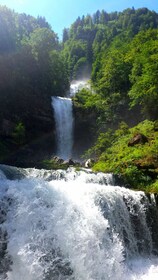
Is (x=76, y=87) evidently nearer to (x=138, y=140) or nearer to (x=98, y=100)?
(x=98, y=100)

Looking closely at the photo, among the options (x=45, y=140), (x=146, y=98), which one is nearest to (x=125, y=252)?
(x=146, y=98)

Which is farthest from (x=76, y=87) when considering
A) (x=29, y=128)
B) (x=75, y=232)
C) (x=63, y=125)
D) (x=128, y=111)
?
(x=75, y=232)

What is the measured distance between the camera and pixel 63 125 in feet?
126

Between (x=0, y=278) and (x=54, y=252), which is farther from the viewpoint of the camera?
(x=54, y=252)

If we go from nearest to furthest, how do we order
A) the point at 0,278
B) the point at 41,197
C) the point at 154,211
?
the point at 0,278 → the point at 41,197 → the point at 154,211

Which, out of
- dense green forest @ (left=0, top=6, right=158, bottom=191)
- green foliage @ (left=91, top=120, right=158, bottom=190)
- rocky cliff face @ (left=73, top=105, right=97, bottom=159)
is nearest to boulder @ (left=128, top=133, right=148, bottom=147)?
dense green forest @ (left=0, top=6, right=158, bottom=191)

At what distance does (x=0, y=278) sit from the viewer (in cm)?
1107

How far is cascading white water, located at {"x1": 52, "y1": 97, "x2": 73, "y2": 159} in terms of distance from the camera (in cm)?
3644

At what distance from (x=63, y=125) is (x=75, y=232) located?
26.4 meters

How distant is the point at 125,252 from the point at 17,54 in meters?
31.5

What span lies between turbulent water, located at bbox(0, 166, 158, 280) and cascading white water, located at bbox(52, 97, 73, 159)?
19596 millimetres

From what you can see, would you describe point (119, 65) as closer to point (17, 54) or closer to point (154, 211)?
point (17, 54)

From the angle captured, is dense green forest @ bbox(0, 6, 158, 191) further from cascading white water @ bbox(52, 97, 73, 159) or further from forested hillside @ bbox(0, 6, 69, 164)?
cascading white water @ bbox(52, 97, 73, 159)

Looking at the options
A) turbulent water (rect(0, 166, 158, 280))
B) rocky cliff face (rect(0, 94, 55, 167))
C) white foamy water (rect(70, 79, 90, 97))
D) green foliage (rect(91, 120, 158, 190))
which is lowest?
turbulent water (rect(0, 166, 158, 280))
